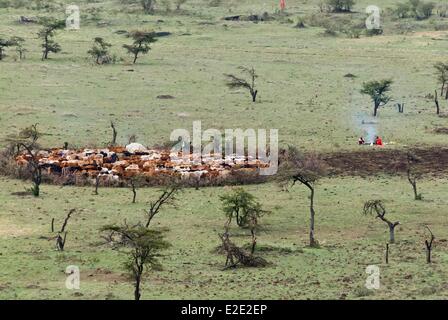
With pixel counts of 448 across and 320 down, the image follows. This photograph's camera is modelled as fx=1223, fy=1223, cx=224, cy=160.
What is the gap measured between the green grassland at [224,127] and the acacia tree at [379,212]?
35 centimetres

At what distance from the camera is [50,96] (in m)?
54.9

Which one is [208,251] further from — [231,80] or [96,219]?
[231,80]

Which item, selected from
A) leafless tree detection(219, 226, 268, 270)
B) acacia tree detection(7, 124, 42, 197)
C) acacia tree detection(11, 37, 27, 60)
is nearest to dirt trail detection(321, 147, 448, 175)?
acacia tree detection(7, 124, 42, 197)

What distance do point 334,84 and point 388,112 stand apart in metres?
7.19

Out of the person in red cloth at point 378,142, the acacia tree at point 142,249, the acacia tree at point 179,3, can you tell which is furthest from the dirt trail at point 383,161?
the acacia tree at point 179,3

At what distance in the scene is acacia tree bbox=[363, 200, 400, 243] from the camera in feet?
104

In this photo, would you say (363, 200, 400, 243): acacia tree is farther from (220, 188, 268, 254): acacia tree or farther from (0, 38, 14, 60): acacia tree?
(0, 38, 14, 60): acacia tree

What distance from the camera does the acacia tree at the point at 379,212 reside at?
31.6 m

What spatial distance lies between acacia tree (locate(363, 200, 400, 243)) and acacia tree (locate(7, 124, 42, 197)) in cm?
1024

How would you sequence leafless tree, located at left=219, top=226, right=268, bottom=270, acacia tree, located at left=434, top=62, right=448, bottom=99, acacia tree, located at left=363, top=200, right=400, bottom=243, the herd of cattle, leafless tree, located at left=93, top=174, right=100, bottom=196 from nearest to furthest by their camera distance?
leafless tree, located at left=219, top=226, right=268, bottom=270 → acacia tree, located at left=363, top=200, right=400, bottom=243 → leafless tree, located at left=93, top=174, right=100, bottom=196 → the herd of cattle → acacia tree, located at left=434, top=62, right=448, bottom=99

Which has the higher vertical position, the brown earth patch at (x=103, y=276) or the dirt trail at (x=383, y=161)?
the brown earth patch at (x=103, y=276)

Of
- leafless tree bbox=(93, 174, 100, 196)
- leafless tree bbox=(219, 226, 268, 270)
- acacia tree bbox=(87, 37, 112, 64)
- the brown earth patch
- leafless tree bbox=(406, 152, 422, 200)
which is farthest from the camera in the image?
acacia tree bbox=(87, 37, 112, 64)

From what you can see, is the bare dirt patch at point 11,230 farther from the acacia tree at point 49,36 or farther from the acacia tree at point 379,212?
the acacia tree at point 49,36
